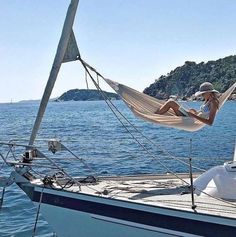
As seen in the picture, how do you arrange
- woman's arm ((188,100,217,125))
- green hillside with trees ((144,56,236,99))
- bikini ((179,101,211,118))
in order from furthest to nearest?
green hillside with trees ((144,56,236,99)), bikini ((179,101,211,118)), woman's arm ((188,100,217,125))

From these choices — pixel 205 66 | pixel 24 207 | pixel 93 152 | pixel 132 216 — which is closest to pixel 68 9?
pixel 132 216

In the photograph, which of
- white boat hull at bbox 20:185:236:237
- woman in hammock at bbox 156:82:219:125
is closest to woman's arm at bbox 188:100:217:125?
woman in hammock at bbox 156:82:219:125

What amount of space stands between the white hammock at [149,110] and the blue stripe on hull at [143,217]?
1688 millimetres

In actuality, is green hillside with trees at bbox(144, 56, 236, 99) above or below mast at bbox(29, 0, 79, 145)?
above

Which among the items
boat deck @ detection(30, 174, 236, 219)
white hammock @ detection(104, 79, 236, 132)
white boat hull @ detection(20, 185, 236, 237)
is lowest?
white boat hull @ detection(20, 185, 236, 237)

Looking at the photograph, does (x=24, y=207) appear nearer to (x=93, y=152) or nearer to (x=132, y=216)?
(x=132, y=216)

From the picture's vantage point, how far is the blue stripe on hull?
7.62 metres

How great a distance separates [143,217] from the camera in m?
8.17

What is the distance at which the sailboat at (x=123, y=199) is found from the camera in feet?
25.7

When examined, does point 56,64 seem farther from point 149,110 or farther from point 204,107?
point 204,107

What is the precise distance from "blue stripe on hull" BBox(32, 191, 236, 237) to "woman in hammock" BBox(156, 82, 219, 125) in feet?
6.41

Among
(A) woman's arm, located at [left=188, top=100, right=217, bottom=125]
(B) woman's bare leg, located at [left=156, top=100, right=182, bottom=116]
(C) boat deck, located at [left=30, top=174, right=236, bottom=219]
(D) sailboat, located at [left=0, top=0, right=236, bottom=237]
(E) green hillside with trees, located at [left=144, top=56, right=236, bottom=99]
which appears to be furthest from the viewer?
(E) green hillside with trees, located at [left=144, top=56, right=236, bottom=99]

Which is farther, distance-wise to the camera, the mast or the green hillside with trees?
the green hillside with trees

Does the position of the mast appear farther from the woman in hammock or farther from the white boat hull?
the woman in hammock
